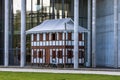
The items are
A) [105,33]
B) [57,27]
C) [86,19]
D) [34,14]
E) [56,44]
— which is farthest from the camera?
[86,19]

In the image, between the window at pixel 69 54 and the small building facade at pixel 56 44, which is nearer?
the small building facade at pixel 56 44

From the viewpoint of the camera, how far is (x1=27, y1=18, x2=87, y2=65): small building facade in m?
36.8

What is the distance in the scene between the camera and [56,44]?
37.0m

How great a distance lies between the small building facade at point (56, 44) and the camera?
36.8 m

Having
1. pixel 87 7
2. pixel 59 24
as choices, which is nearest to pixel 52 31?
pixel 59 24

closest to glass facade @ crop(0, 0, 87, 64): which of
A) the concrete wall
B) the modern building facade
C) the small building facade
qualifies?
the modern building facade

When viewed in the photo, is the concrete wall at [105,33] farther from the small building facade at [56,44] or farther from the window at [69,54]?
the window at [69,54]

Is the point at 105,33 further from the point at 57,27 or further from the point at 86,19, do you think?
the point at 57,27

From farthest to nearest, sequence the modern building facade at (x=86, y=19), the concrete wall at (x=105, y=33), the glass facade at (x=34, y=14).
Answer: the glass facade at (x=34, y=14), the modern building facade at (x=86, y=19), the concrete wall at (x=105, y=33)

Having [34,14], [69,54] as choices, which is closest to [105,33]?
→ [69,54]

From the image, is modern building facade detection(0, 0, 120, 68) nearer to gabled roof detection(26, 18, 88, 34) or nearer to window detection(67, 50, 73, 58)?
gabled roof detection(26, 18, 88, 34)

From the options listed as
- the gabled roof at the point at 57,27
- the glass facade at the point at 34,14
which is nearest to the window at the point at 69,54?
the gabled roof at the point at 57,27

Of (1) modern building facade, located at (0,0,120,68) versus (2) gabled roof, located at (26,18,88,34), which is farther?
(1) modern building facade, located at (0,0,120,68)

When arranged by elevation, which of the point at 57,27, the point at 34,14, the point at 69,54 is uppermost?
the point at 34,14
